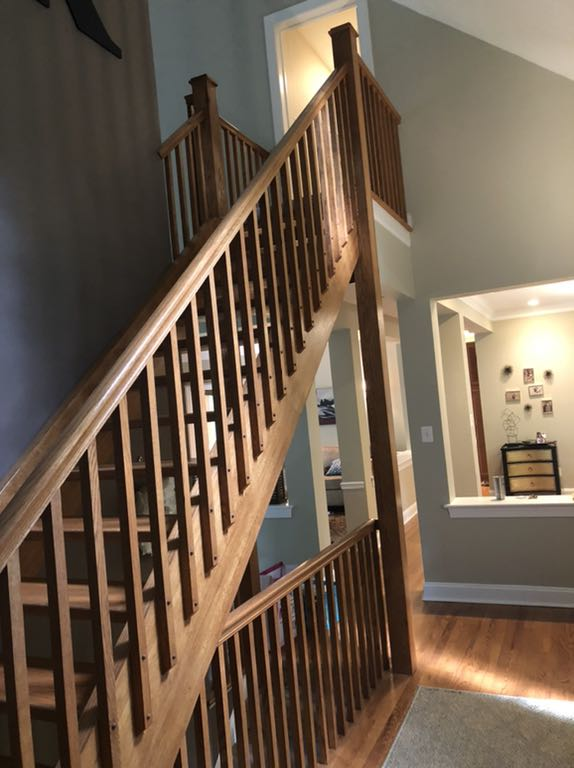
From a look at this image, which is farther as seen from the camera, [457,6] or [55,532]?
[457,6]

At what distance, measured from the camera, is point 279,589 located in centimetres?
246

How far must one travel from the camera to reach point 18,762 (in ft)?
3.88

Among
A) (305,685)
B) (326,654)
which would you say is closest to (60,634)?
(305,685)

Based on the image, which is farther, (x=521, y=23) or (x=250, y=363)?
(x=521, y=23)

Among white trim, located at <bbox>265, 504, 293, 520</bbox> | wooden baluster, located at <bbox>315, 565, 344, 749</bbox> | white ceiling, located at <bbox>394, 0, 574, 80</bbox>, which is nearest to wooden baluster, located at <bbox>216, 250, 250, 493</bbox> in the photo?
wooden baluster, located at <bbox>315, 565, 344, 749</bbox>

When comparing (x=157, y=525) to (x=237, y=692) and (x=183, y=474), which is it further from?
(x=237, y=692)

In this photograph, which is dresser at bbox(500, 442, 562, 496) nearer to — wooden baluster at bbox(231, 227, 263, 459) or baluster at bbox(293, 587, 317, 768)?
baluster at bbox(293, 587, 317, 768)

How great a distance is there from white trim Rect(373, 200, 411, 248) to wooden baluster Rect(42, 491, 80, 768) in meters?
3.03

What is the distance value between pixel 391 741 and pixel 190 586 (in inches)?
62.9

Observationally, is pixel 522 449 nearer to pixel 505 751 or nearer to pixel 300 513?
pixel 300 513

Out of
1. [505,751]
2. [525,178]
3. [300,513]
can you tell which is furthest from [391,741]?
[525,178]

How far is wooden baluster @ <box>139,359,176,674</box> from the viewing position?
1607 mm

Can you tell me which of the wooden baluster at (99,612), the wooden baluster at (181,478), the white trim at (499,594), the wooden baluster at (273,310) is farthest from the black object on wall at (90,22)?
the white trim at (499,594)

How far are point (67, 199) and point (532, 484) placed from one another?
6524 millimetres
